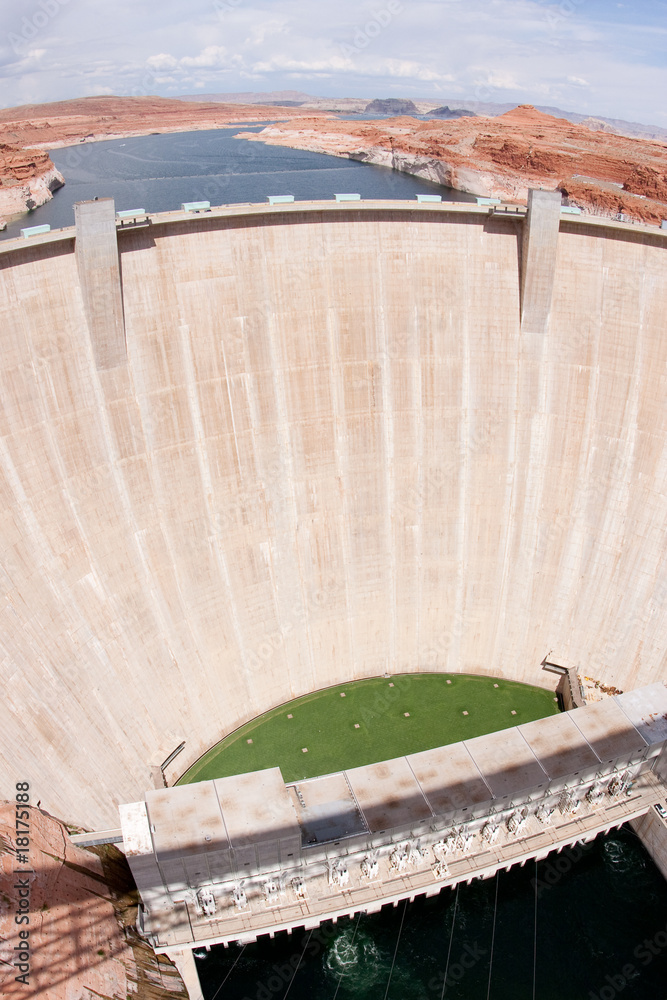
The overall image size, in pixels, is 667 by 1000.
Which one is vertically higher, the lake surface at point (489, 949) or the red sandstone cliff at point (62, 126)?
the red sandstone cliff at point (62, 126)

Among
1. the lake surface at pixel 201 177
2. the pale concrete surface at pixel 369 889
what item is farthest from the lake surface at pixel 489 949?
the lake surface at pixel 201 177

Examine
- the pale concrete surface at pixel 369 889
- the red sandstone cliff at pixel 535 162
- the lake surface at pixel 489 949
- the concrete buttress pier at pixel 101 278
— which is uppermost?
the red sandstone cliff at pixel 535 162

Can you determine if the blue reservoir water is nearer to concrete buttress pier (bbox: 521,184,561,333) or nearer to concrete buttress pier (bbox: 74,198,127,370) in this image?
concrete buttress pier (bbox: 74,198,127,370)

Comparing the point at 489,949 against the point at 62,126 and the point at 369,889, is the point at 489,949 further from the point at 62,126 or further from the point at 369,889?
the point at 62,126

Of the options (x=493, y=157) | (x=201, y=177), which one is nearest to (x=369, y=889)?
(x=493, y=157)

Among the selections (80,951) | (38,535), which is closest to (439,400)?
(38,535)

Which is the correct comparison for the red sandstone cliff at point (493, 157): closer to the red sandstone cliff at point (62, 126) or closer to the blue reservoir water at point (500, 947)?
the red sandstone cliff at point (62, 126)
